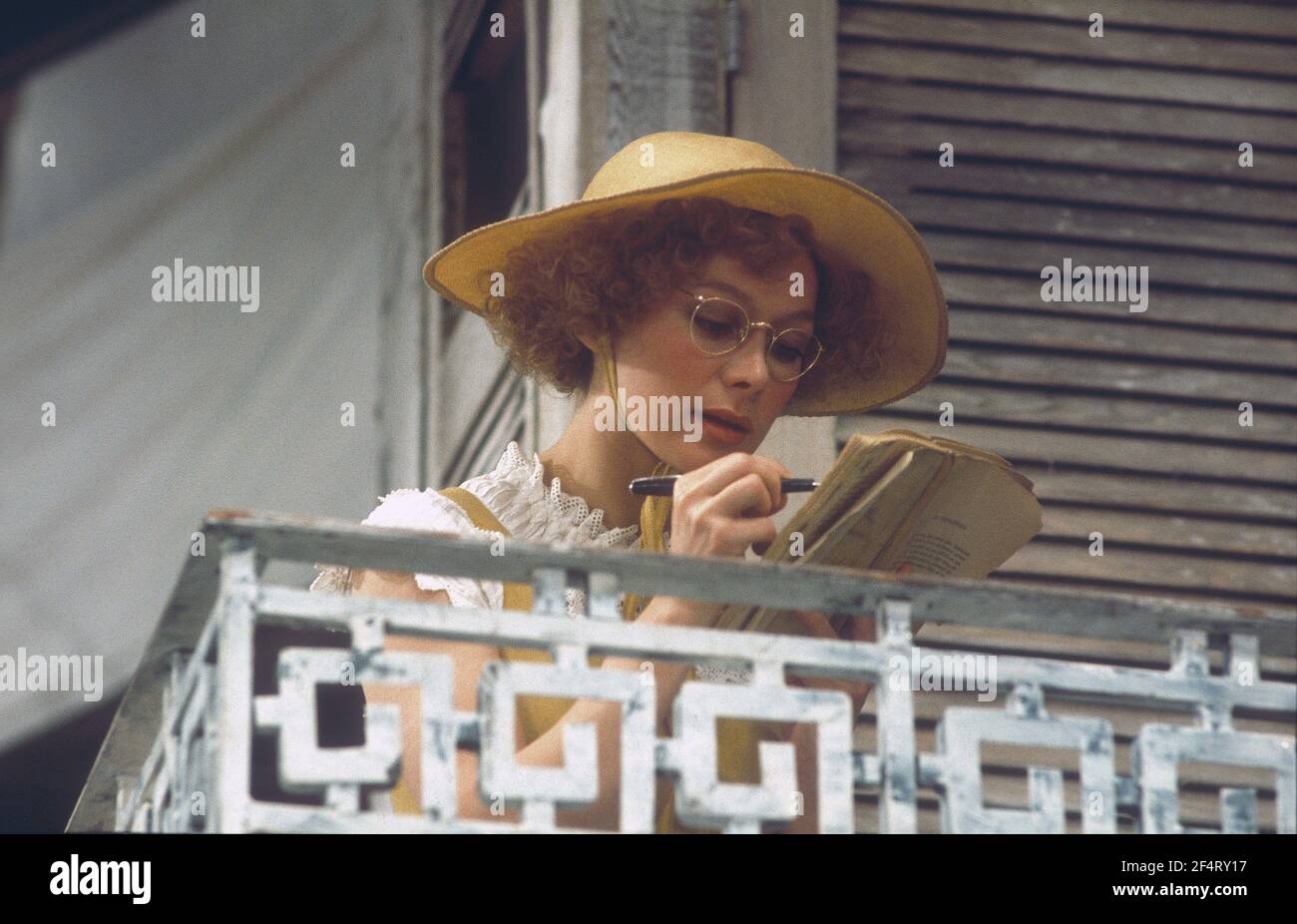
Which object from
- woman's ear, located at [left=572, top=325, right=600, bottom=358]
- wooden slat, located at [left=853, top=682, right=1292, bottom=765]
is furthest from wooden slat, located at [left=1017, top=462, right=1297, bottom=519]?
woman's ear, located at [left=572, top=325, right=600, bottom=358]

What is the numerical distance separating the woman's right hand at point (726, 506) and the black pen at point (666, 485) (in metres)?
0.03

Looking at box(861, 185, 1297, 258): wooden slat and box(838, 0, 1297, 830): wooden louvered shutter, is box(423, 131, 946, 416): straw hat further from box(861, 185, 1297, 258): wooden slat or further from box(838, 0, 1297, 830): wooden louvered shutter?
box(861, 185, 1297, 258): wooden slat

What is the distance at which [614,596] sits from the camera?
290 centimetres

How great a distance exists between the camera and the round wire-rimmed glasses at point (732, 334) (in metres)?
3.67

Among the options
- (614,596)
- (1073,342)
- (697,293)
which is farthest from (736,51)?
(614,596)

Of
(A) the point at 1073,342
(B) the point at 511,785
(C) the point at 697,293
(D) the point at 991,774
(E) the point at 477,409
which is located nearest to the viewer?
(B) the point at 511,785

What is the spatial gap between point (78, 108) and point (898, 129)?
148 inches

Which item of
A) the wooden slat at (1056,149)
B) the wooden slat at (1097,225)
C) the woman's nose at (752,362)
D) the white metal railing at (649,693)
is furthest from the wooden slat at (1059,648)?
the white metal railing at (649,693)

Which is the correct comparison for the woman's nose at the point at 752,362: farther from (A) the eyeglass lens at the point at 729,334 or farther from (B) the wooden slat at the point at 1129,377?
(B) the wooden slat at the point at 1129,377

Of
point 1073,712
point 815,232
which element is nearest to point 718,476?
point 815,232

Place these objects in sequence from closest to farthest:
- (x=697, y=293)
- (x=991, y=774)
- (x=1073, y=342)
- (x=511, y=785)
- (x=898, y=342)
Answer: (x=511, y=785), (x=697, y=293), (x=898, y=342), (x=991, y=774), (x=1073, y=342)

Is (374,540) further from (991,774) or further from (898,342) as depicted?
(991,774)

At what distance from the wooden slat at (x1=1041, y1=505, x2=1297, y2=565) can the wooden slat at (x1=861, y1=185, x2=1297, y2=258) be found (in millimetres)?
586

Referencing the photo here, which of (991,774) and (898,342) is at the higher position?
(898,342)
